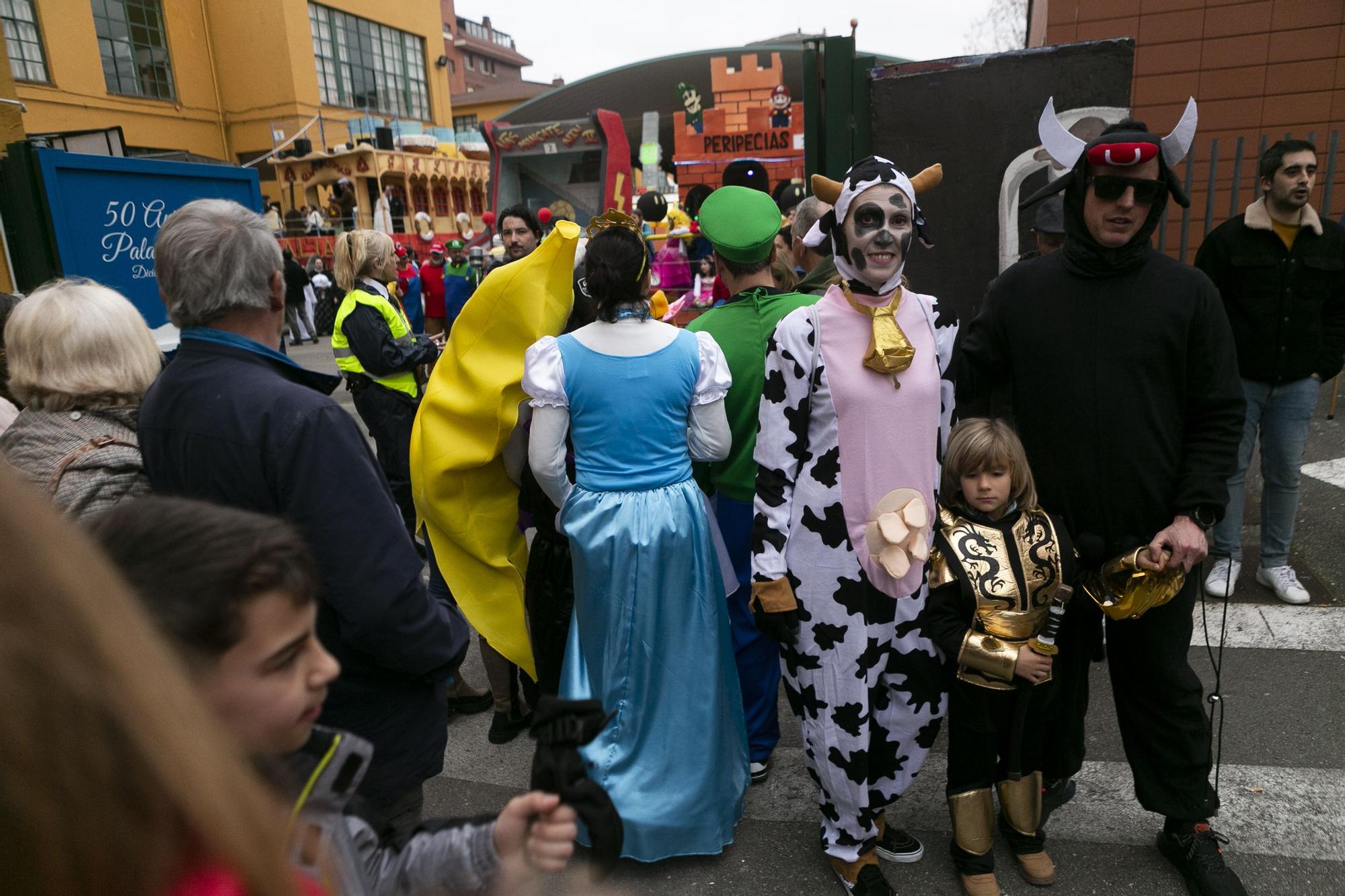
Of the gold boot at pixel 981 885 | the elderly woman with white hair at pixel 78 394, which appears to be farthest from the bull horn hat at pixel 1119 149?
the elderly woman with white hair at pixel 78 394

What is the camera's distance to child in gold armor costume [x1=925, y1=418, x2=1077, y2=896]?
7.79 feet

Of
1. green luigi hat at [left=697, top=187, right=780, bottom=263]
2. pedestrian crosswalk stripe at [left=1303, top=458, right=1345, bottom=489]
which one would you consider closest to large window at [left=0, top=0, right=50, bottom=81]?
green luigi hat at [left=697, top=187, right=780, bottom=263]

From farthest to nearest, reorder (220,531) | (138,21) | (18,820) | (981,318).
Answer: (138,21) → (981,318) → (220,531) → (18,820)

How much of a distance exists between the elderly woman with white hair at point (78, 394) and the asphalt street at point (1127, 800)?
145 cm

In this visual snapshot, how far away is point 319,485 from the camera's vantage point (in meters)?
1.73

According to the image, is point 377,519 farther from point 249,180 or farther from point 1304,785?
point 249,180

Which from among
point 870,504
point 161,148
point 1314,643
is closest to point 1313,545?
point 1314,643

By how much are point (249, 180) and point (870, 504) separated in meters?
5.84

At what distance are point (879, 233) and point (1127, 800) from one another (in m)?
2.10

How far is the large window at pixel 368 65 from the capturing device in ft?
92.2

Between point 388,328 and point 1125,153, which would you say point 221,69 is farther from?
point 1125,153

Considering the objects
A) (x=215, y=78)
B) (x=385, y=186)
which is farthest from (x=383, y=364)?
(x=215, y=78)

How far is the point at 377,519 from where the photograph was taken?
5.87 ft

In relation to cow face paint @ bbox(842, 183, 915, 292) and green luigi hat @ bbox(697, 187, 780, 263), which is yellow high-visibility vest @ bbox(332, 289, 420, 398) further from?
cow face paint @ bbox(842, 183, 915, 292)
